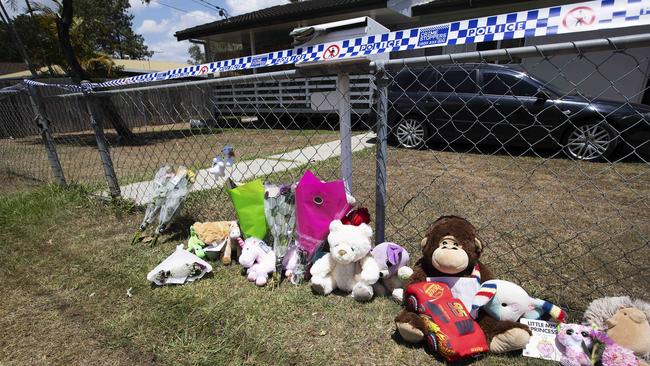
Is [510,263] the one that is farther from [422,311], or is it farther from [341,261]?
[341,261]

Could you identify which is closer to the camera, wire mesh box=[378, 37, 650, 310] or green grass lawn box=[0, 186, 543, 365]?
green grass lawn box=[0, 186, 543, 365]

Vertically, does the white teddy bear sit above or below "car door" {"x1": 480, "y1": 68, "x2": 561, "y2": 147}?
below

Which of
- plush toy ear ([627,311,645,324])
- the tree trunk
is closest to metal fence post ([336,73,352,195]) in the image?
plush toy ear ([627,311,645,324])

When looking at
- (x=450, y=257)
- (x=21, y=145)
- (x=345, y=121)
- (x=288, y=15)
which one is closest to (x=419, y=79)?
(x=345, y=121)

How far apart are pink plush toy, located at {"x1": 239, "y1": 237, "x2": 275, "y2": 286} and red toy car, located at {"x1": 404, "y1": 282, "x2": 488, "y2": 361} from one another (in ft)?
3.39

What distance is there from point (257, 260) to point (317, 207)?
639mm

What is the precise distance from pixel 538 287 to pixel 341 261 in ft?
4.17

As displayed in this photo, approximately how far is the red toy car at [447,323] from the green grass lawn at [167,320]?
0.10 meters

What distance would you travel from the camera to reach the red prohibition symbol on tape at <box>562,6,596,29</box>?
59.7 inches

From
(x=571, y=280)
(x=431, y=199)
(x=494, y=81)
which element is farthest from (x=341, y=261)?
(x=494, y=81)

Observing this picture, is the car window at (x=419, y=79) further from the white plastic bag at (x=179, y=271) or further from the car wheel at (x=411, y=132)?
the white plastic bag at (x=179, y=271)

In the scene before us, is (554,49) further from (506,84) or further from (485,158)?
(485,158)

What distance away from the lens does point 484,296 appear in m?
1.73

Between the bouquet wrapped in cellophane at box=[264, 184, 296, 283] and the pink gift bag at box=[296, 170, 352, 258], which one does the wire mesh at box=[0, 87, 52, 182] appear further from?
the pink gift bag at box=[296, 170, 352, 258]
